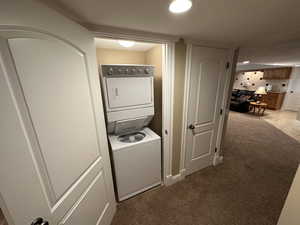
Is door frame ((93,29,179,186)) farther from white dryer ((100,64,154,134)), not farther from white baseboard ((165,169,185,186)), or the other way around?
white dryer ((100,64,154,134))

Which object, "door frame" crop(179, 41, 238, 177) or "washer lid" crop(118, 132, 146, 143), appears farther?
"washer lid" crop(118, 132, 146, 143)

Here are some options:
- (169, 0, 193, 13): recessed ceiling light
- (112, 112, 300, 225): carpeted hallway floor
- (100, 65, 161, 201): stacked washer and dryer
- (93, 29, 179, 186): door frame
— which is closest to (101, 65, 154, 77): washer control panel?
(100, 65, 161, 201): stacked washer and dryer

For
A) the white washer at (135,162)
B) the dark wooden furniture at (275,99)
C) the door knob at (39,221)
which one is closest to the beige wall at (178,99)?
the white washer at (135,162)

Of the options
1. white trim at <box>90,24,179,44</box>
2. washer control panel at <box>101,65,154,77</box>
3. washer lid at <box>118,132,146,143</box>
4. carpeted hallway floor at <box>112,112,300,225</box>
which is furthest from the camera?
washer lid at <box>118,132,146,143</box>

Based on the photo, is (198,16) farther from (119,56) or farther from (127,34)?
(119,56)

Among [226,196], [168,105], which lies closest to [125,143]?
[168,105]

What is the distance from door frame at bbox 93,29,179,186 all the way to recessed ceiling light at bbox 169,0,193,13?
45 centimetres

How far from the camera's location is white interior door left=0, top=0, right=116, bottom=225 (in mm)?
488

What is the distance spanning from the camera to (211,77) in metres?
Answer: 1.67

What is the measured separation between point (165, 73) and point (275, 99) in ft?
25.3

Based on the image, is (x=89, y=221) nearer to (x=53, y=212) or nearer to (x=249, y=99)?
(x=53, y=212)

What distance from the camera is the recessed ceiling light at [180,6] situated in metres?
0.73

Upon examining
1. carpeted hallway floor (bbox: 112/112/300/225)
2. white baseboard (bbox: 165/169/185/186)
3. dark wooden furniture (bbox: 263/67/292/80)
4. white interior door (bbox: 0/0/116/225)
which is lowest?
carpeted hallway floor (bbox: 112/112/300/225)

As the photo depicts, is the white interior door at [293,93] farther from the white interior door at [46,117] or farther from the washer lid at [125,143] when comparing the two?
the white interior door at [46,117]
